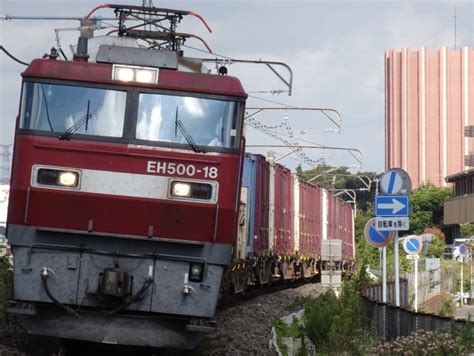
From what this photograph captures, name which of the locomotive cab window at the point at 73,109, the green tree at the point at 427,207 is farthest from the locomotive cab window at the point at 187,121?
the green tree at the point at 427,207

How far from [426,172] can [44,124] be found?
11500cm

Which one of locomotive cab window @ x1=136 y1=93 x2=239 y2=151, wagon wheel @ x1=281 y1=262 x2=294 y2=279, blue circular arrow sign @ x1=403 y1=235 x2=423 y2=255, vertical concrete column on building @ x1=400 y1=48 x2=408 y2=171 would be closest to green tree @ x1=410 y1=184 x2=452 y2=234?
vertical concrete column on building @ x1=400 y1=48 x2=408 y2=171

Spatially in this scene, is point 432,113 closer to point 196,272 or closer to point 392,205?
point 392,205

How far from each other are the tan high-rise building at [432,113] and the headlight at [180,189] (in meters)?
113

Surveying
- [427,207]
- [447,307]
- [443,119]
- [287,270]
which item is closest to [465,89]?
[443,119]

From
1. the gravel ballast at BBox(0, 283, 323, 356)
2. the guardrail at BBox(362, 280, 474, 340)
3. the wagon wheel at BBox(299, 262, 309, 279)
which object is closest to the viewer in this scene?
the guardrail at BBox(362, 280, 474, 340)

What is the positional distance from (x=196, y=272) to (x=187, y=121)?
5.71 feet

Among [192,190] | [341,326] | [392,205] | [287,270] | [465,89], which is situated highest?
[465,89]

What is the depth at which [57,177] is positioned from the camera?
455 inches

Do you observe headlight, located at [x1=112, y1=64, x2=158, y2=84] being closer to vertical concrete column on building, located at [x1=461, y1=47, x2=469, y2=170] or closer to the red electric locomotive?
the red electric locomotive

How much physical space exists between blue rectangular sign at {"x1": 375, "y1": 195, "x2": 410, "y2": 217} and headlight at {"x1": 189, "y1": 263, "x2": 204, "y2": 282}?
536cm

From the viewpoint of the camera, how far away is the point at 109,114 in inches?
462

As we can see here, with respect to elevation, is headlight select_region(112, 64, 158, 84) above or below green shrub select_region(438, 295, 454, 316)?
above

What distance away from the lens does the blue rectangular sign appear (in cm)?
1630
